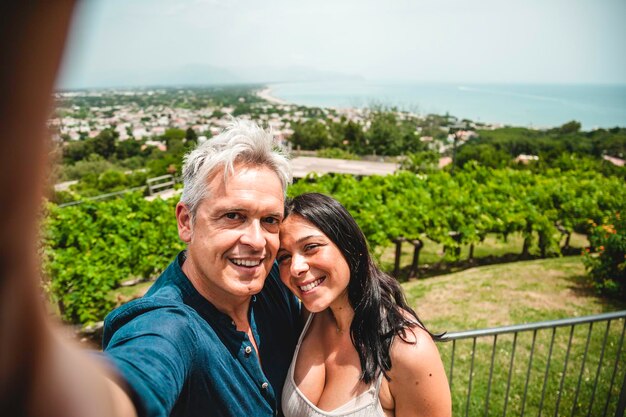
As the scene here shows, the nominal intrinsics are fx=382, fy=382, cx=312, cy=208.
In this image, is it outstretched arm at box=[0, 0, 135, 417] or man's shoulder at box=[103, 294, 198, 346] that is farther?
man's shoulder at box=[103, 294, 198, 346]

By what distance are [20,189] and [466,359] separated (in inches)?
260

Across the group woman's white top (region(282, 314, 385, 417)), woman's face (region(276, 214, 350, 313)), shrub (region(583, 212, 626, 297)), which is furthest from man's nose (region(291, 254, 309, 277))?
shrub (region(583, 212, 626, 297))

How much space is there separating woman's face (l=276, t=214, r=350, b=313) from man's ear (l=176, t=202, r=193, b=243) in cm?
49

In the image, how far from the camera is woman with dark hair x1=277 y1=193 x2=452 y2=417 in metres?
1.91

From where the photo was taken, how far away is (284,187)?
1.99m

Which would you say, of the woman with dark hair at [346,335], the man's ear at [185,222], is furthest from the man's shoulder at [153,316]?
the woman with dark hair at [346,335]

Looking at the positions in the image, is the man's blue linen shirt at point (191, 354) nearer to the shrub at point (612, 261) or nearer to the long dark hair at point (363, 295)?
the long dark hair at point (363, 295)

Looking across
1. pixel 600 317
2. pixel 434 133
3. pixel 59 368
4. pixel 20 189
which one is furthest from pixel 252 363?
pixel 434 133

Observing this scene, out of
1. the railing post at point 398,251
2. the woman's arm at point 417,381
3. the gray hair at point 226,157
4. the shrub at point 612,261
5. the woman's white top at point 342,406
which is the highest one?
the gray hair at point 226,157

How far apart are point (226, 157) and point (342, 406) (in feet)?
4.45

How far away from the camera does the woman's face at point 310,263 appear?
2.05 metres

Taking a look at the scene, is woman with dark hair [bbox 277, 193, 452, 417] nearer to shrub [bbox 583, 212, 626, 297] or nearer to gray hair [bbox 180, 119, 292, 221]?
gray hair [bbox 180, 119, 292, 221]


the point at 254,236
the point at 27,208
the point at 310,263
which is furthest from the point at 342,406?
the point at 27,208

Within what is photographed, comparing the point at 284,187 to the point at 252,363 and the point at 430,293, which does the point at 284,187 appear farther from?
the point at 430,293
